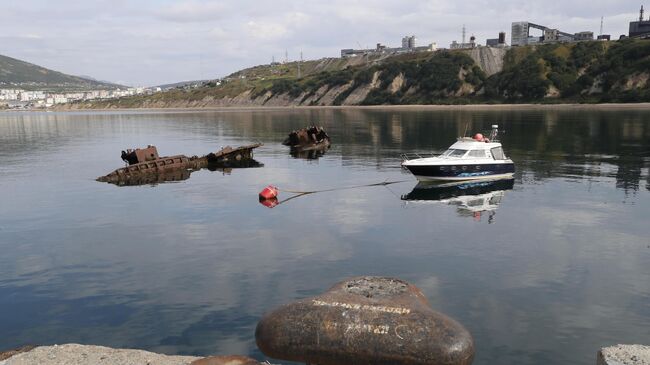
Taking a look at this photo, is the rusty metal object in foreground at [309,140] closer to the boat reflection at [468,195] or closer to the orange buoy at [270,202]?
the boat reflection at [468,195]

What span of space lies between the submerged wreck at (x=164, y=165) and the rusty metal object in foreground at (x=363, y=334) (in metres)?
41.1

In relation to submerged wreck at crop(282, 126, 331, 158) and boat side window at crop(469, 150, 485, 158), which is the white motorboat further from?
submerged wreck at crop(282, 126, 331, 158)

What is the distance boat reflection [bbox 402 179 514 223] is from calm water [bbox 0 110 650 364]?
0.81 feet

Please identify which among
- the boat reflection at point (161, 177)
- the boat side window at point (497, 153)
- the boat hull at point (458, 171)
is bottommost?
the boat reflection at point (161, 177)

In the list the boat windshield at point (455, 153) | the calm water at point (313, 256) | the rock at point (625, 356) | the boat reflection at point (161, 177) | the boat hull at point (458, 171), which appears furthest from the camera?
the boat reflection at point (161, 177)

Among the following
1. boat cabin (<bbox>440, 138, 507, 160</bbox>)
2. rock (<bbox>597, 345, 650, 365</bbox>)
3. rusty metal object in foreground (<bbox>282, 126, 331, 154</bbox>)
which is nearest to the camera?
rock (<bbox>597, 345, 650, 365</bbox>)

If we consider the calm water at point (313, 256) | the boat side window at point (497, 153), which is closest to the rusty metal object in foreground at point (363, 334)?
the calm water at point (313, 256)

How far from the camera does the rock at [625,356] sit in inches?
389

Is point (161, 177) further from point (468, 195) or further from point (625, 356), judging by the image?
point (625, 356)

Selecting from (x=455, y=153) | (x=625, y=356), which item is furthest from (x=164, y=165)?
(x=625, y=356)

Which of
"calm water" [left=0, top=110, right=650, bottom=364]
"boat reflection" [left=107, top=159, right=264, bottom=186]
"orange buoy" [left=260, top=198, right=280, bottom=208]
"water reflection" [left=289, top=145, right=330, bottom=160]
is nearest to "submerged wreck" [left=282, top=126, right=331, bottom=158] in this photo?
"water reflection" [left=289, top=145, right=330, bottom=160]

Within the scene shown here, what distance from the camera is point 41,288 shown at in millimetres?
20484

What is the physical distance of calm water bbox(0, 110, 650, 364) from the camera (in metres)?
16.5

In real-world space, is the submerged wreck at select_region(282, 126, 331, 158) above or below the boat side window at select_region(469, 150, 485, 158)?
below
